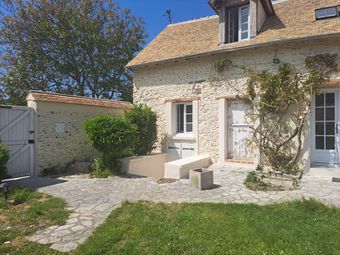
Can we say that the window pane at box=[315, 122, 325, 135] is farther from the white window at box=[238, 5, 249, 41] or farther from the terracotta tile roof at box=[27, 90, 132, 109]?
the terracotta tile roof at box=[27, 90, 132, 109]

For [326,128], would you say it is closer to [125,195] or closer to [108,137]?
[125,195]

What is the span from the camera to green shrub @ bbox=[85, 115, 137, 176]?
8195 mm

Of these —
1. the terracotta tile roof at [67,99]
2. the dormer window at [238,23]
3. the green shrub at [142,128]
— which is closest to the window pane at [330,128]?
the dormer window at [238,23]

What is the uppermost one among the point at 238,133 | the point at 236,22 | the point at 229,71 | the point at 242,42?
the point at 236,22

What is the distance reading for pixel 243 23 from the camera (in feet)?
31.4

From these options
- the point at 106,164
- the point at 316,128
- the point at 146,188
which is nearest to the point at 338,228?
the point at 146,188

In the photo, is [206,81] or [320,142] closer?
[320,142]

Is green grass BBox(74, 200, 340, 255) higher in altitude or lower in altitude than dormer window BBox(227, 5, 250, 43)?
lower

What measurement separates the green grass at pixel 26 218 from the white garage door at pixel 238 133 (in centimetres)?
624

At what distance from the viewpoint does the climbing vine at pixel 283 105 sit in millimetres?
7707

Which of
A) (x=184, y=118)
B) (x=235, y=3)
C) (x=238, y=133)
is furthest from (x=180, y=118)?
(x=235, y=3)

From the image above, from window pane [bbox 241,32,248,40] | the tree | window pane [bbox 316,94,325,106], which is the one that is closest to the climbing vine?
window pane [bbox 316,94,325,106]

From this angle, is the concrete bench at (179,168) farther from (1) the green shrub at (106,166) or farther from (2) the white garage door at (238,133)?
(1) the green shrub at (106,166)

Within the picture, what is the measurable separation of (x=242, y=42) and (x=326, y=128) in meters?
4.16
